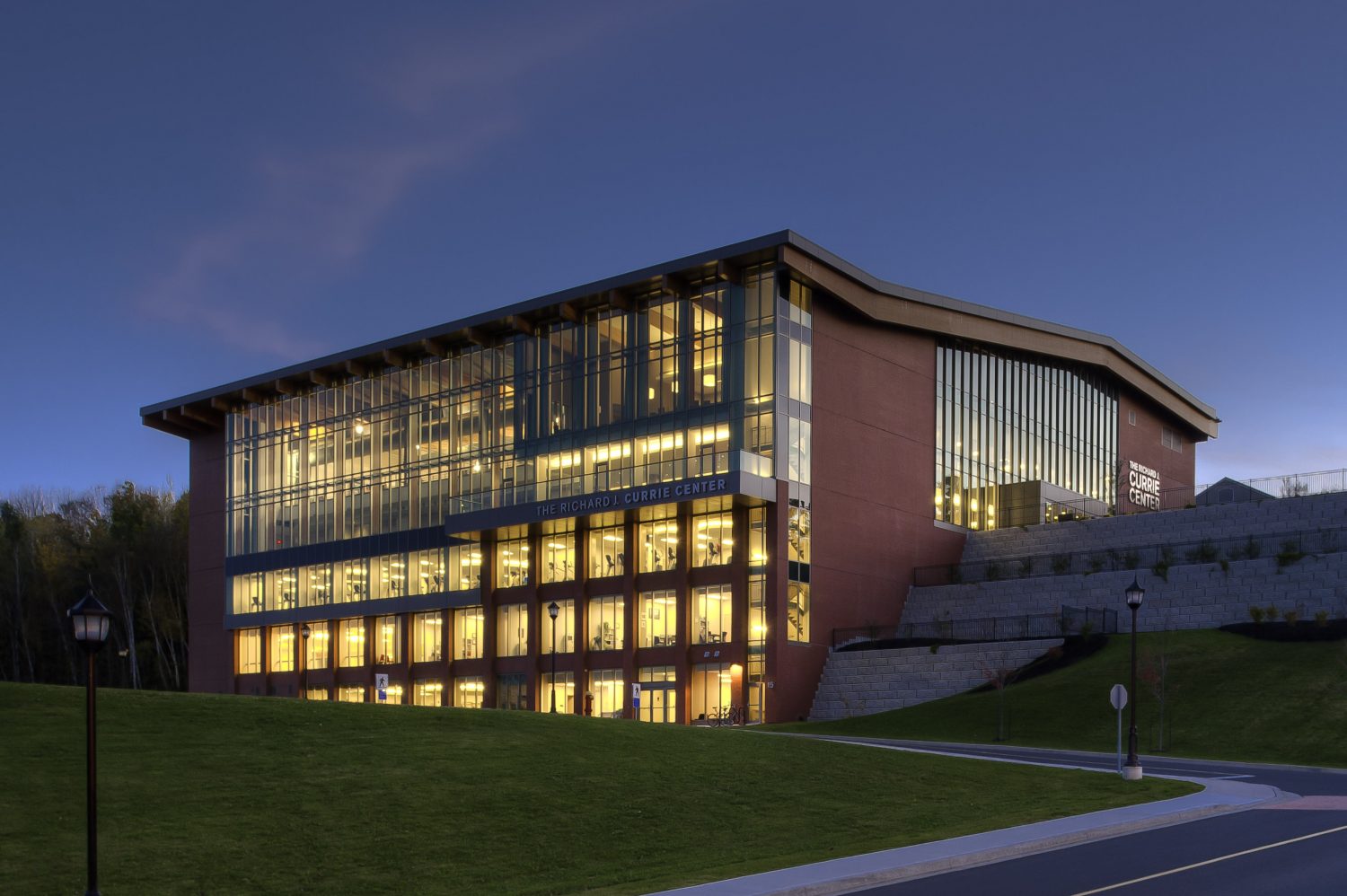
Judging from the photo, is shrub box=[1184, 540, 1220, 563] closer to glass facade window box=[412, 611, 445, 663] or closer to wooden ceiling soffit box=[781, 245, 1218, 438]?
wooden ceiling soffit box=[781, 245, 1218, 438]

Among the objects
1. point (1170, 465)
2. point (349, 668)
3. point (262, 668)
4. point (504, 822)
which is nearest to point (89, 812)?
point (504, 822)

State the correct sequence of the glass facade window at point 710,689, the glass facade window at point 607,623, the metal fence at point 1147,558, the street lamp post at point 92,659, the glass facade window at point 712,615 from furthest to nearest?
the glass facade window at point 607,623 → the glass facade window at point 712,615 → the glass facade window at point 710,689 → the metal fence at point 1147,558 → the street lamp post at point 92,659

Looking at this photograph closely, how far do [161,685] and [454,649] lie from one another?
50.8m

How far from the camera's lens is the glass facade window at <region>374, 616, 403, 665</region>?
84.9 meters

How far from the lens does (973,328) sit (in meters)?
79.6

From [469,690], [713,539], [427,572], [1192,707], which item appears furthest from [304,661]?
[1192,707]

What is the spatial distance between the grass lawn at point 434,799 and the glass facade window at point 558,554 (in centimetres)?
4253

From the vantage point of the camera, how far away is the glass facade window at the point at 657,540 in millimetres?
71000

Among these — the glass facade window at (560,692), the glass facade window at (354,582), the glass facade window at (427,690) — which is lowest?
the glass facade window at (427,690)

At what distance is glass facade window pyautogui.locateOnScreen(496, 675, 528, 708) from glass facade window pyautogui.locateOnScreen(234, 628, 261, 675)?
2472 centimetres

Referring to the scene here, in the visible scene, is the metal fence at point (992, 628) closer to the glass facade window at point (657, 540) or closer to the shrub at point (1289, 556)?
the shrub at point (1289, 556)

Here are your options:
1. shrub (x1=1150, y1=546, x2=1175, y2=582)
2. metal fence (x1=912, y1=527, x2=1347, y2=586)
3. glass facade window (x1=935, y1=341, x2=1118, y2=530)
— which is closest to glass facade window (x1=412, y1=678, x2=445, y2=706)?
metal fence (x1=912, y1=527, x2=1347, y2=586)

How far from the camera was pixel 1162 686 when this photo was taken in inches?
1950

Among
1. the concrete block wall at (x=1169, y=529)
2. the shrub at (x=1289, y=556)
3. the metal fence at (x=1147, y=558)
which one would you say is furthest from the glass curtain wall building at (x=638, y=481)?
the shrub at (x=1289, y=556)
